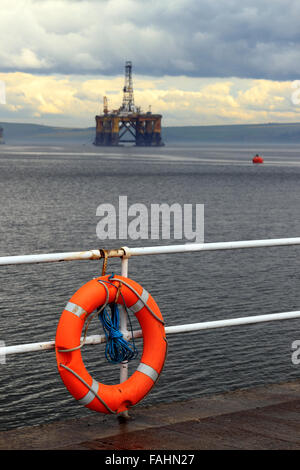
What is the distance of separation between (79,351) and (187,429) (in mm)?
677

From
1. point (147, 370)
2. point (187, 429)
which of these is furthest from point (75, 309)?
point (187, 429)

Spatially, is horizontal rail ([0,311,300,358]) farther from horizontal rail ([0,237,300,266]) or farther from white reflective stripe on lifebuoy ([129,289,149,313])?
horizontal rail ([0,237,300,266])

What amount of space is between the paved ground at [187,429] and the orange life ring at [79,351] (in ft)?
0.44

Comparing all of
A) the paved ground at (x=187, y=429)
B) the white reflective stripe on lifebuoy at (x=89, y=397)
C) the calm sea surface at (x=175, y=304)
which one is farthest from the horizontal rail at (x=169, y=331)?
the calm sea surface at (x=175, y=304)

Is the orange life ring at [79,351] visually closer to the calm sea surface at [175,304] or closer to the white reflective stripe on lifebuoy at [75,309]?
the white reflective stripe on lifebuoy at [75,309]

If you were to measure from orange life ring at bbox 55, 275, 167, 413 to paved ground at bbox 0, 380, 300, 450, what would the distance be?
134 mm

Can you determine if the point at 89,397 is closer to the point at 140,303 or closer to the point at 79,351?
the point at 79,351

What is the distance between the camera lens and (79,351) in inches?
143

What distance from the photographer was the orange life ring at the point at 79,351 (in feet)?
11.7

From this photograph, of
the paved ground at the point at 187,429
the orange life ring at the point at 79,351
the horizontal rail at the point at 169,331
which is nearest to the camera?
the paved ground at the point at 187,429

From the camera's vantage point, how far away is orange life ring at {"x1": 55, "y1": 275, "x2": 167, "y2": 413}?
355 cm

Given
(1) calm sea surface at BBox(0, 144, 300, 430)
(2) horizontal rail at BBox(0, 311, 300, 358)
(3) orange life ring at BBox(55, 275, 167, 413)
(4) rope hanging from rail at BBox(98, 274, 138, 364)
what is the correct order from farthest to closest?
(1) calm sea surface at BBox(0, 144, 300, 430) < (4) rope hanging from rail at BBox(98, 274, 138, 364) < (3) orange life ring at BBox(55, 275, 167, 413) < (2) horizontal rail at BBox(0, 311, 300, 358)

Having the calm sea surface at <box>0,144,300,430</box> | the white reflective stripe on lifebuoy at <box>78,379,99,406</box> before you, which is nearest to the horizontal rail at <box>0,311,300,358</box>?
the white reflective stripe on lifebuoy at <box>78,379,99,406</box>
